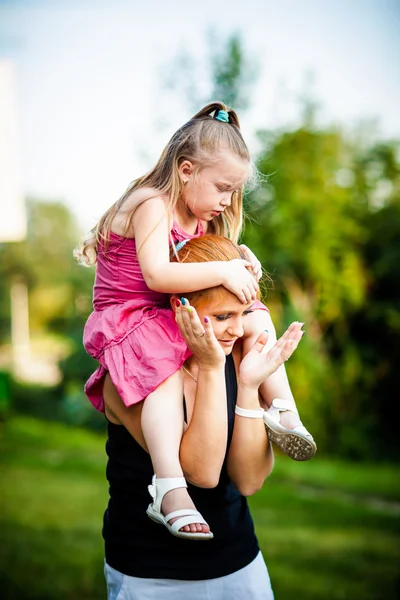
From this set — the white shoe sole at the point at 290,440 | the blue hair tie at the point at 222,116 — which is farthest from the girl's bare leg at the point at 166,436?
the blue hair tie at the point at 222,116

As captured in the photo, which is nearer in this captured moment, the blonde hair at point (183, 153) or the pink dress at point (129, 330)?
the pink dress at point (129, 330)

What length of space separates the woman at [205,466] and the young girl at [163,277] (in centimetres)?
4

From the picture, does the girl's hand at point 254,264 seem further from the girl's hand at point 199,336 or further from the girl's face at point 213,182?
the girl's hand at point 199,336

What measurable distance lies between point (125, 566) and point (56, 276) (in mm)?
11209

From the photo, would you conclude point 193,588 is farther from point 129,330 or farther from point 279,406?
point 129,330

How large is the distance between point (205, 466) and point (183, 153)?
0.85 meters

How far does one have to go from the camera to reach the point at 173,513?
56.8 inches

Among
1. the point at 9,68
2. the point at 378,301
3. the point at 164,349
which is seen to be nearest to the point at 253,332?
the point at 164,349

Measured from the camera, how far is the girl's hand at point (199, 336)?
4.76 feet

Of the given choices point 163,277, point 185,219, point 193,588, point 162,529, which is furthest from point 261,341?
point 193,588

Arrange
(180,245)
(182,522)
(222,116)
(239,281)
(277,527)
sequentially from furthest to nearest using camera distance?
1. (277,527)
2. (222,116)
3. (180,245)
4. (239,281)
5. (182,522)

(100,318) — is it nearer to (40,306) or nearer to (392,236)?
(392,236)

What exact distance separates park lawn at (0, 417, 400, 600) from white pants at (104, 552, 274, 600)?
111 inches

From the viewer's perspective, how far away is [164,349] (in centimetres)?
160
